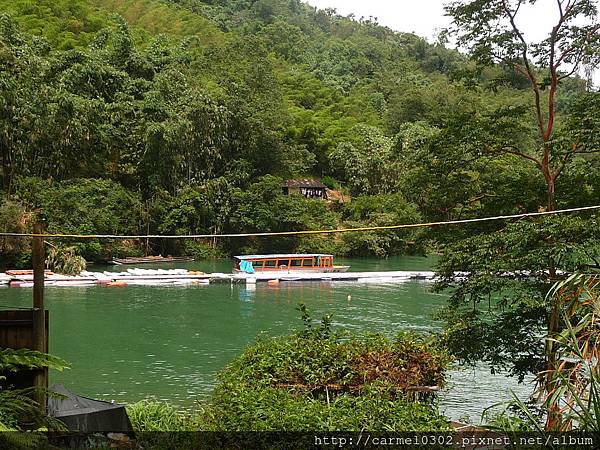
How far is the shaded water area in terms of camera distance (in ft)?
33.4

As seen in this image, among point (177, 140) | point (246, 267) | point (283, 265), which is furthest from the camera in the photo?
point (177, 140)

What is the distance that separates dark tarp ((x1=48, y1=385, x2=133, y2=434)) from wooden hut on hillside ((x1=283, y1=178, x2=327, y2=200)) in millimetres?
24290

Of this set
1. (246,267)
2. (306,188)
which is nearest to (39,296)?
(246,267)

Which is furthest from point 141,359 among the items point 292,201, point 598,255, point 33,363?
point 292,201

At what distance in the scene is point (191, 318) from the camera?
15.6 m

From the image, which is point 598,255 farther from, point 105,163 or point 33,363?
point 105,163

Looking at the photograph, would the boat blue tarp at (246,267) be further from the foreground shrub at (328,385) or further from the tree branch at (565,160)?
the tree branch at (565,160)

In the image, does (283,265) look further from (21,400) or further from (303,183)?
(21,400)

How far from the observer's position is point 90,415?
5.88 meters

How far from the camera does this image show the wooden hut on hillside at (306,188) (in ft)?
99.8

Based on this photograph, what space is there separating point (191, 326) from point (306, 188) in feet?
55.6

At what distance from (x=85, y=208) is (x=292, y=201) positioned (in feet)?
25.7

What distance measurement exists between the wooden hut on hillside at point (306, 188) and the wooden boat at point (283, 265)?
6822mm

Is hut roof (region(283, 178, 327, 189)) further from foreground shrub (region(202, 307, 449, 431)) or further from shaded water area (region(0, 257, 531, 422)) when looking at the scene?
foreground shrub (region(202, 307, 449, 431))
